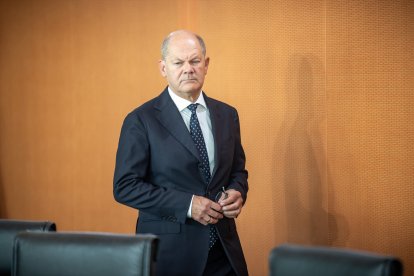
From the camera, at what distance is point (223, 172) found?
9.39 feet

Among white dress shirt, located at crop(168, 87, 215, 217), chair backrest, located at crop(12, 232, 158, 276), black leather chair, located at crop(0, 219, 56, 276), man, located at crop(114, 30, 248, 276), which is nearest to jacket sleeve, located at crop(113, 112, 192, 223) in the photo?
man, located at crop(114, 30, 248, 276)

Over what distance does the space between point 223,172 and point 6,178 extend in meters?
3.24

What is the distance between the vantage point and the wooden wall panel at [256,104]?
426cm

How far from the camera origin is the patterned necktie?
278 centimetres

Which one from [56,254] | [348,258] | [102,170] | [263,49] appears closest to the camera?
[348,258]

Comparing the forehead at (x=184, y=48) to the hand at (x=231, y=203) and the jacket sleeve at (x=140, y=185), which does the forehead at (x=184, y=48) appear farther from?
the hand at (x=231, y=203)

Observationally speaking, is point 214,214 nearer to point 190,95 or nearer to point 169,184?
point 169,184

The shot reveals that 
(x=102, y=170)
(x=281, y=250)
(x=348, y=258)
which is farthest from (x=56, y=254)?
(x=102, y=170)

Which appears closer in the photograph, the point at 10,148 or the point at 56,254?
the point at 56,254

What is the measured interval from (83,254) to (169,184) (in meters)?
0.97

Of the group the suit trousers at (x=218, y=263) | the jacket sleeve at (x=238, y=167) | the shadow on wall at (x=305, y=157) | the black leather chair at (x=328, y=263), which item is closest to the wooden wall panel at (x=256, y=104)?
the shadow on wall at (x=305, y=157)

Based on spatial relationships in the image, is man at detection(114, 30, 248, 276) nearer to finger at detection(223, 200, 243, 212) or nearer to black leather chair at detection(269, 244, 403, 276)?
finger at detection(223, 200, 243, 212)

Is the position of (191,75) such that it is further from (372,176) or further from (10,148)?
(10,148)

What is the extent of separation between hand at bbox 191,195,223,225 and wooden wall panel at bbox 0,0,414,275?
194cm
